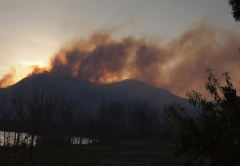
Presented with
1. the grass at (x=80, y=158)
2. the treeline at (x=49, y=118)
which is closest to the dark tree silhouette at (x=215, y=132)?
the treeline at (x=49, y=118)

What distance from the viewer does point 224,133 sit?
4156mm

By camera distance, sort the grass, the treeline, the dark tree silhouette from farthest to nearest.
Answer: the grass → the treeline → the dark tree silhouette

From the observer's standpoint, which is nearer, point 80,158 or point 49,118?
point 80,158

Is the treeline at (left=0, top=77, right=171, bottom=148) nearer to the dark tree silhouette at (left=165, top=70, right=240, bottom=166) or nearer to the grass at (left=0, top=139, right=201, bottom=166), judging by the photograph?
the grass at (left=0, top=139, right=201, bottom=166)

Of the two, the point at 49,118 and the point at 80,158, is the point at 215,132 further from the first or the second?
the point at 49,118

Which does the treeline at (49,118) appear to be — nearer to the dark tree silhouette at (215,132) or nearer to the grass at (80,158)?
the grass at (80,158)

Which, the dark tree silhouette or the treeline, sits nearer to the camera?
the dark tree silhouette

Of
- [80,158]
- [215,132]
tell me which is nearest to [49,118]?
[80,158]

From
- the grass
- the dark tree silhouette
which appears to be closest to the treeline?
the grass

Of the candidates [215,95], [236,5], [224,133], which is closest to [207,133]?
[224,133]

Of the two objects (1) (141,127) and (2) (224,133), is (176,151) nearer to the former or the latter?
(2) (224,133)

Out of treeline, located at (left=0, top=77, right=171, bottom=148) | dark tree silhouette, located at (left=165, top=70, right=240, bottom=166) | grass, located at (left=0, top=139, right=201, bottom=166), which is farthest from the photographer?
grass, located at (left=0, top=139, right=201, bottom=166)

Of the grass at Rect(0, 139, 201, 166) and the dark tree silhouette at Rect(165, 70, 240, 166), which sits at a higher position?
the dark tree silhouette at Rect(165, 70, 240, 166)

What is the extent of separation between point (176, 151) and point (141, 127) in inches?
2429
